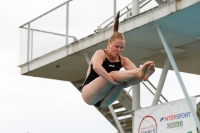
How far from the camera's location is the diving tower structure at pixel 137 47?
61.9 feet

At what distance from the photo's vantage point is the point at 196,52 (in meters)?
22.2

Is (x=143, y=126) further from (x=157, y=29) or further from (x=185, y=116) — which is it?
(x=157, y=29)

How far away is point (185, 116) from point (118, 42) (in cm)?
951

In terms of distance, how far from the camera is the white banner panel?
19375 mm

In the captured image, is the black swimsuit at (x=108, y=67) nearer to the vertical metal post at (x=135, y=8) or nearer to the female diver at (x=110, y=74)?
the female diver at (x=110, y=74)

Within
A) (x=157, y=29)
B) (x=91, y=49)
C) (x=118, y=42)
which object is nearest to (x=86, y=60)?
(x=91, y=49)

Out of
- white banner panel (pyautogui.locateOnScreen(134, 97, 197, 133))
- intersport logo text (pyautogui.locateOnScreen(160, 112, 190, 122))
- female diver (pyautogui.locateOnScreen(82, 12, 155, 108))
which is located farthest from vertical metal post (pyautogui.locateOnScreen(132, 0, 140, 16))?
female diver (pyautogui.locateOnScreen(82, 12, 155, 108))

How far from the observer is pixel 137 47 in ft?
70.8

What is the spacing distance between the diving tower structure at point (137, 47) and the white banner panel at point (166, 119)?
53cm

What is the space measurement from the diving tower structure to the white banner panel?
20.7 inches

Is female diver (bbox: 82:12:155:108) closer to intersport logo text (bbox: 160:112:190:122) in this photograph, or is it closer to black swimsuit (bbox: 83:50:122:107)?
black swimsuit (bbox: 83:50:122:107)

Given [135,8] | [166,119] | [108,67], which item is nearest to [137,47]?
[135,8]

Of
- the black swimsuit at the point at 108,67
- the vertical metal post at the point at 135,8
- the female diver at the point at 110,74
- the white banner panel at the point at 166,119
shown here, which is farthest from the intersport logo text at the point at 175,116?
the black swimsuit at the point at 108,67

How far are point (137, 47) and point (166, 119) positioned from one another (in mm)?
2678
